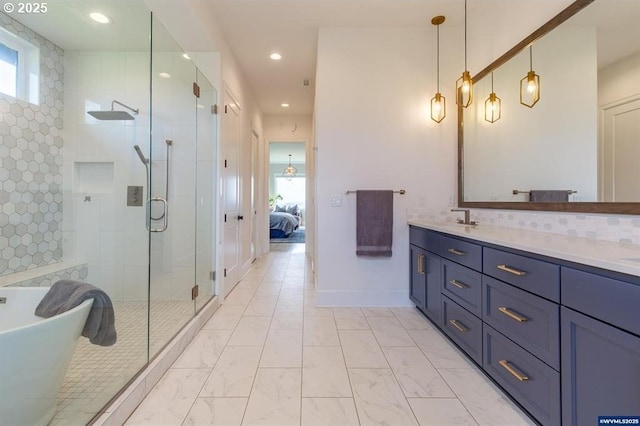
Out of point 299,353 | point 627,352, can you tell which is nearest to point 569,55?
point 627,352

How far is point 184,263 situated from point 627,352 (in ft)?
9.38

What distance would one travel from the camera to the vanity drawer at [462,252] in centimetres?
161

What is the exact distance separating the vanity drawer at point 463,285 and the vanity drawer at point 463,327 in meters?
0.05

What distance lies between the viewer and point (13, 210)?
201 cm

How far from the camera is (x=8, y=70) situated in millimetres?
2031

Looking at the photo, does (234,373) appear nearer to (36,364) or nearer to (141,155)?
(36,364)

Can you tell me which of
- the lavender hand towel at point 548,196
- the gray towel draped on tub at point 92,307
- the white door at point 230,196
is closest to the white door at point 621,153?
the lavender hand towel at point 548,196

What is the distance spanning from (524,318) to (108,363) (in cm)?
222

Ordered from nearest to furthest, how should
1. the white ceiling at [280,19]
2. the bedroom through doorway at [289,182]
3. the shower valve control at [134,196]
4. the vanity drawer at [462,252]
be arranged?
the vanity drawer at [462,252], the white ceiling at [280,19], the shower valve control at [134,196], the bedroom through doorway at [289,182]

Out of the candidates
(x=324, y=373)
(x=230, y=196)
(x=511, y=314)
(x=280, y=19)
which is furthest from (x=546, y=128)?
(x=230, y=196)

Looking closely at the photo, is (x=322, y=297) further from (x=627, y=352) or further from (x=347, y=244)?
(x=627, y=352)

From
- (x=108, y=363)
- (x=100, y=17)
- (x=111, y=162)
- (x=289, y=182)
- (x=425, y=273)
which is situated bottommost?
(x=108, y=363)

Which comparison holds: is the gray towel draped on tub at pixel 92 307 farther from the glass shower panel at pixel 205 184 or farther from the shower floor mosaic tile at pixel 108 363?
the glass shower panel at pixel 205 184

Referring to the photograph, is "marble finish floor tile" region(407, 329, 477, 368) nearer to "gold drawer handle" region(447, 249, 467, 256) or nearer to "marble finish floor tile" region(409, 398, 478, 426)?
"marble finish floor tile" region(409, 398, 478, 426)
